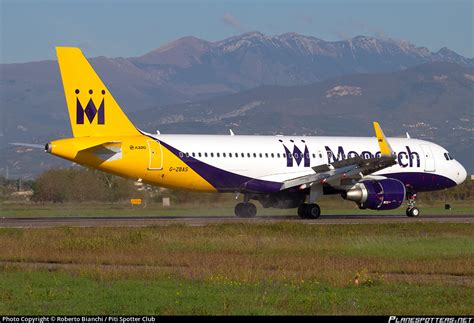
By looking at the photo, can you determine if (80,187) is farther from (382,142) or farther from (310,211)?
(382,142)

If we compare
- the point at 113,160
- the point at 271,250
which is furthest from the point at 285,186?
the point at 271,250

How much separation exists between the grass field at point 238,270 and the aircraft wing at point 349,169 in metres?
8.40

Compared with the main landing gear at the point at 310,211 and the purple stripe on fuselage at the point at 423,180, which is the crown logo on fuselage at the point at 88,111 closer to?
the main landing gear at the point at 310,211

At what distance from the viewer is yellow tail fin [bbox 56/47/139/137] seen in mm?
46594

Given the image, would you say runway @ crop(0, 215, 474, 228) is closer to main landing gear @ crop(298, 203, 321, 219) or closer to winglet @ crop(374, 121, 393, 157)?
main landing gear @ crop(298, 203, 321, 219)

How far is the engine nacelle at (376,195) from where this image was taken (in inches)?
1939

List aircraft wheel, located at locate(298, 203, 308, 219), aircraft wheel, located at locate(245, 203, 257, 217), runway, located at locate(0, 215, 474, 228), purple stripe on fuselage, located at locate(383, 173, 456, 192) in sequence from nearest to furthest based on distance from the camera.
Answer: runway, located at locate(0, 215, 474, 228), aircraft wheel, located at locate(298, 203, 308, 219), aircraft wheel, located at locate(245, 203, 257, 217), purple stripe on fuselage, located at locate(383, 173, 456, 192)

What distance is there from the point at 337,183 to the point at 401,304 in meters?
29.5

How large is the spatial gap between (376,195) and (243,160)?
642cm

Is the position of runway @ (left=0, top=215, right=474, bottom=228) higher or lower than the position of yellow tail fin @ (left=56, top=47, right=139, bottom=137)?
lower

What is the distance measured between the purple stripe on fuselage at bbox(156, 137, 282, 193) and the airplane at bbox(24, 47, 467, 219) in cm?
5

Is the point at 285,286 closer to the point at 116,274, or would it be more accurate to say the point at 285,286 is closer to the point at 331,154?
the point at 116,274

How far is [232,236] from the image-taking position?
1439 inches

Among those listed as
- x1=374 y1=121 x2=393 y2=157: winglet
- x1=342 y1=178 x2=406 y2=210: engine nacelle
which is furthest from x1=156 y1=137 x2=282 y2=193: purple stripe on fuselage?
x1=374 y1=121 x2=393 y2=157: winglet
